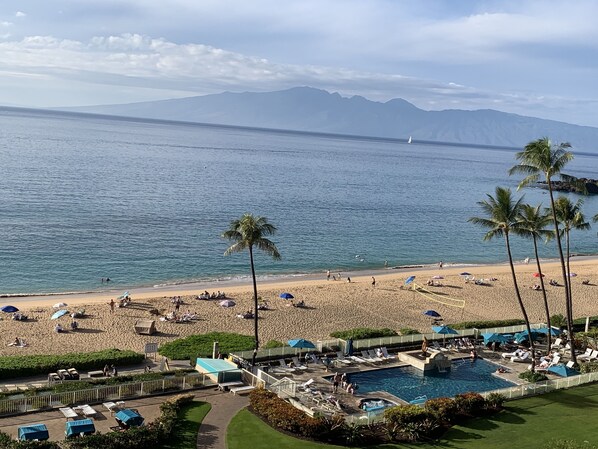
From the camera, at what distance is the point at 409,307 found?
46.9 meters

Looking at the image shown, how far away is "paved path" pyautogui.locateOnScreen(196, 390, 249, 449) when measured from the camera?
771 inches

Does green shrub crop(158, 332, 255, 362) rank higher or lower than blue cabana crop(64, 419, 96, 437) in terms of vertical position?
lower

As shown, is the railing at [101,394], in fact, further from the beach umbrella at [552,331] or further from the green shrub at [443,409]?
the beach umbrella at [552,331]

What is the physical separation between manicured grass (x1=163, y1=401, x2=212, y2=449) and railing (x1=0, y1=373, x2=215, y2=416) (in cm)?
165

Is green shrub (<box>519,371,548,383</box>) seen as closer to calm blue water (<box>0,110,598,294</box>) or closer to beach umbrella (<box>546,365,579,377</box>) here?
beach umbrella (<box>546,365,579,377</box>)

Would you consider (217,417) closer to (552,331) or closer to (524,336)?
(524,336)

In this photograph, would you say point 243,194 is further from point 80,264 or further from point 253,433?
point 253,433

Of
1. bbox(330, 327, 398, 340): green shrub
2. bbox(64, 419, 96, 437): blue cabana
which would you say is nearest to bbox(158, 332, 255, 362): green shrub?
bbox(330, 327, 398, 340): green shrub

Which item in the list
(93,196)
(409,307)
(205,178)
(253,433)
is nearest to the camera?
(253,433)

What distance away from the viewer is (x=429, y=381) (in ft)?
92.9

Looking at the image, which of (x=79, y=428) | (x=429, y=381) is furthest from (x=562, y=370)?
(x=79, y=428)

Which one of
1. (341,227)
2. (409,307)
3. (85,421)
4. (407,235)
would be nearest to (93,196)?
(341,227)

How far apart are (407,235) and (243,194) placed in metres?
39.1

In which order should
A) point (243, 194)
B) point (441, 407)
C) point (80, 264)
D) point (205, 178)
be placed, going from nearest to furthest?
point (441, 407) < point (80, 264) < point (243, 194) < point (205, 178)
